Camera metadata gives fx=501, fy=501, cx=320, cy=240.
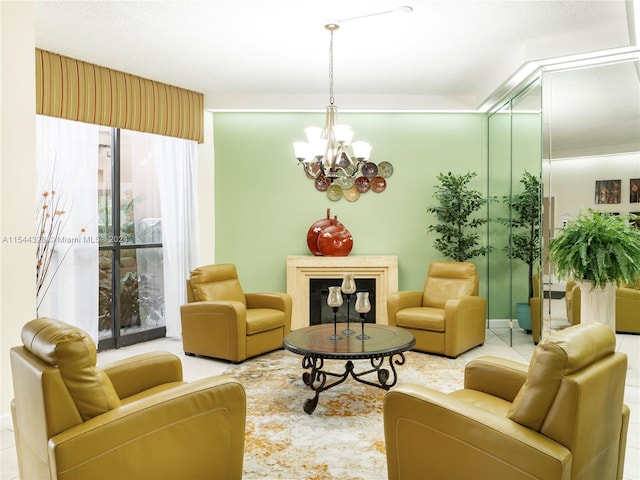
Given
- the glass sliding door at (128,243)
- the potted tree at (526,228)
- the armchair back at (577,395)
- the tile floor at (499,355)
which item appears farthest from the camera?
the glass sliding door at (128,243)

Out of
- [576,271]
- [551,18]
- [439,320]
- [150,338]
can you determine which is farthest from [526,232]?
[150,338]

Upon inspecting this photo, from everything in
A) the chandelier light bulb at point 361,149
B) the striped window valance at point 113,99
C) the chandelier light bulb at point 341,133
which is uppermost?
the striped window valance at point 113,99

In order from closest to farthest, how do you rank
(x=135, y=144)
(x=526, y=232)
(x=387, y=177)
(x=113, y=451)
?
1. (x=113, y=451)
2. (x=526, y=232)
3. (x=135, y=144)
4. (x=387, y=177)

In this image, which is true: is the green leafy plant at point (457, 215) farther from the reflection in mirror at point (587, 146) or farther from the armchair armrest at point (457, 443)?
the armchair armrest at point (457, 443)

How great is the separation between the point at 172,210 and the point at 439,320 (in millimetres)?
3088

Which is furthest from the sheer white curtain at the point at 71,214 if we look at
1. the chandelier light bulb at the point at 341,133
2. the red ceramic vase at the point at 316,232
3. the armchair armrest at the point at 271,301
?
the chandelier light bulb at the point at 341,133

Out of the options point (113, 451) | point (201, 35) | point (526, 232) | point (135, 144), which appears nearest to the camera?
point (113, 451)

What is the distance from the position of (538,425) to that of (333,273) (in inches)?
156

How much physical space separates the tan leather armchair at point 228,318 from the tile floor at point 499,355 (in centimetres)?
18

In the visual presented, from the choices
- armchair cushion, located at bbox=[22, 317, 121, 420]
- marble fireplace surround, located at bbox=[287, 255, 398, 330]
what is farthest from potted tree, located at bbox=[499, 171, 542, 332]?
armchair cushion, located at bbox=[22, 317, 121, 420]

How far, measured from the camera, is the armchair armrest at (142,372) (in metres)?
2.60

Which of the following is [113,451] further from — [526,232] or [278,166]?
[278,166]

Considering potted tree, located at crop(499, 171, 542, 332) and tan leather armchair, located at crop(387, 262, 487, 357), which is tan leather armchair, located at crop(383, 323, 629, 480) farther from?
potted tree, located at crop(499, 171, 542, 332)

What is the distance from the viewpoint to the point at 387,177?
6.11 metres
